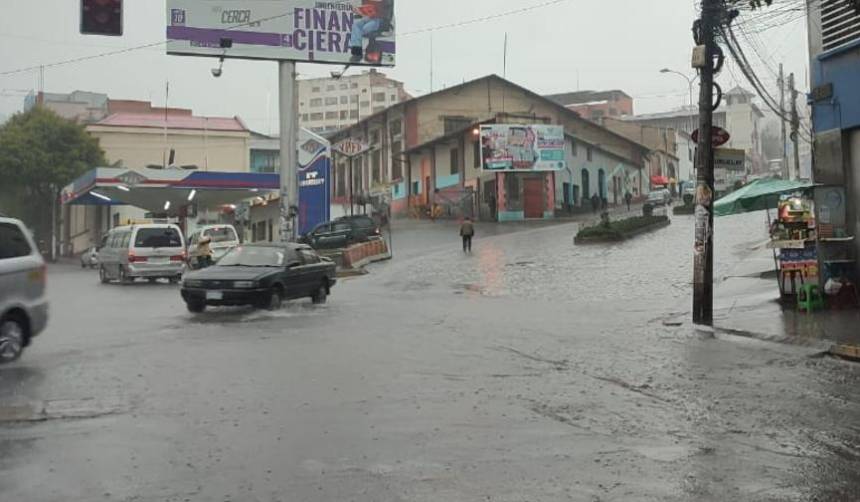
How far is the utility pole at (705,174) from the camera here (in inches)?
579

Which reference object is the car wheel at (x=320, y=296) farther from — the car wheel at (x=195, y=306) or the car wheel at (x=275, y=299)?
the car wheel at (x=195, y=306)

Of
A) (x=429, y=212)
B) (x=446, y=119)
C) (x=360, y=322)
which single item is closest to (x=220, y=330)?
(x=360, y=322)

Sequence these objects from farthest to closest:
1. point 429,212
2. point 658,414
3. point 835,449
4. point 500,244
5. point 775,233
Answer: point 429,212, point 500,244, point 775,233, point 658,414, point 835,449

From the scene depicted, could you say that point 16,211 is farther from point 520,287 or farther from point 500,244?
point 520,287

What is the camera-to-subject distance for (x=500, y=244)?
35.7 metres

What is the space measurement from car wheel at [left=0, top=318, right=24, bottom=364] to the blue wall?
46.0ft

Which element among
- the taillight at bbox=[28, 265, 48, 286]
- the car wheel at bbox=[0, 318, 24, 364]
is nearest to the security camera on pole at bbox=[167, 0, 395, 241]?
the taillight at bbox=[28, 265, 48, 286]

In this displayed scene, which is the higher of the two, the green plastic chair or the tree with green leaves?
the tree with green leaves

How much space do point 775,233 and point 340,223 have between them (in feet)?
76.7

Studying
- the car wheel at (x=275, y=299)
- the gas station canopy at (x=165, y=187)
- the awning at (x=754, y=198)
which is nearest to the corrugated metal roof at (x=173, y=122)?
the gas station canopy at (x=165, y=187)

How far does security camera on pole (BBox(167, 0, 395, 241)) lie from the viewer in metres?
34.5

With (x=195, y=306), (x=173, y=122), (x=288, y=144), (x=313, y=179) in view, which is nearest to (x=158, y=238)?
(x=195, y=306)

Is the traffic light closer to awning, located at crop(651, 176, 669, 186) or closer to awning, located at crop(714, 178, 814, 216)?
awning, located at crop(714, 178, 814, 216)

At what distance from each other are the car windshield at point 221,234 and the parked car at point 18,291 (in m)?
23.6
